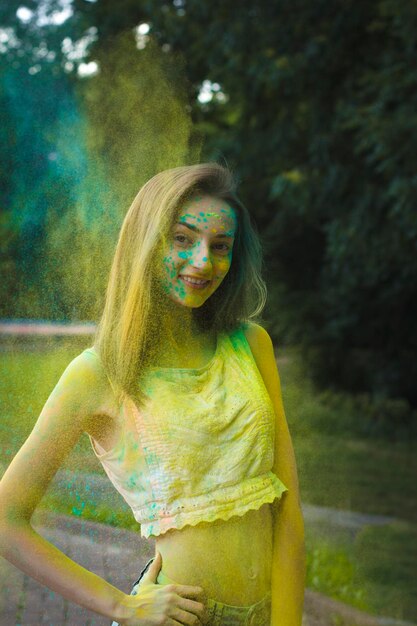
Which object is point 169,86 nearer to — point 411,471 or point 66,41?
point 66,41

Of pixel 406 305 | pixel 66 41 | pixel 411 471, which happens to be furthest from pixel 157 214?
pixel 406 305

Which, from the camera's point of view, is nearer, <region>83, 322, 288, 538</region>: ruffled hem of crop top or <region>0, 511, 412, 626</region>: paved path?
<region>83, 322, 288, 538</region>: ruffled hem of crop top

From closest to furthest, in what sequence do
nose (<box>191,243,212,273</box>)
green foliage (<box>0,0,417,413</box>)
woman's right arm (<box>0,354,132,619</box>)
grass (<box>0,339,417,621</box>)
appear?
woman's right arm (<box>0,354,132,619</box>), nose (<box>191,243,212,273</box>), grass (<box>0,339,417,621</box>), green foliage (<box>0,0,417,413</box>)

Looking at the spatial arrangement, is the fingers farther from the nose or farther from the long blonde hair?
the nose

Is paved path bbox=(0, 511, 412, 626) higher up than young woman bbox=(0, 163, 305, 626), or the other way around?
young woman bbox=(0, 163, 305, 626)

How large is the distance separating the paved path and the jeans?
18 cm

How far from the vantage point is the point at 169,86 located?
1.60 meters

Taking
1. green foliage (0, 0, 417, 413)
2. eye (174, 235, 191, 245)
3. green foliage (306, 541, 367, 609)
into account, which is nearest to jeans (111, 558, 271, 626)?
eye (174, 235, 191, 245)

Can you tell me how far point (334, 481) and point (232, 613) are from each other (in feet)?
15.9

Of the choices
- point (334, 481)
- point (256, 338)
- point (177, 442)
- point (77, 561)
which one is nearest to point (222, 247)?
point (256, 338)

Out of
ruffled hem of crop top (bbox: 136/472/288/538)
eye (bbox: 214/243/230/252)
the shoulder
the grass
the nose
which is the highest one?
eye (bbox: 214/243/230/252)

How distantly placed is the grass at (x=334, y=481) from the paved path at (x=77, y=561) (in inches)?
1.0

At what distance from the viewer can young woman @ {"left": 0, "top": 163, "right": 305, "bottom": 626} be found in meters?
1.24

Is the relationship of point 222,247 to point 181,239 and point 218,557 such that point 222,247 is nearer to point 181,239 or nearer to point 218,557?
point 181,239
